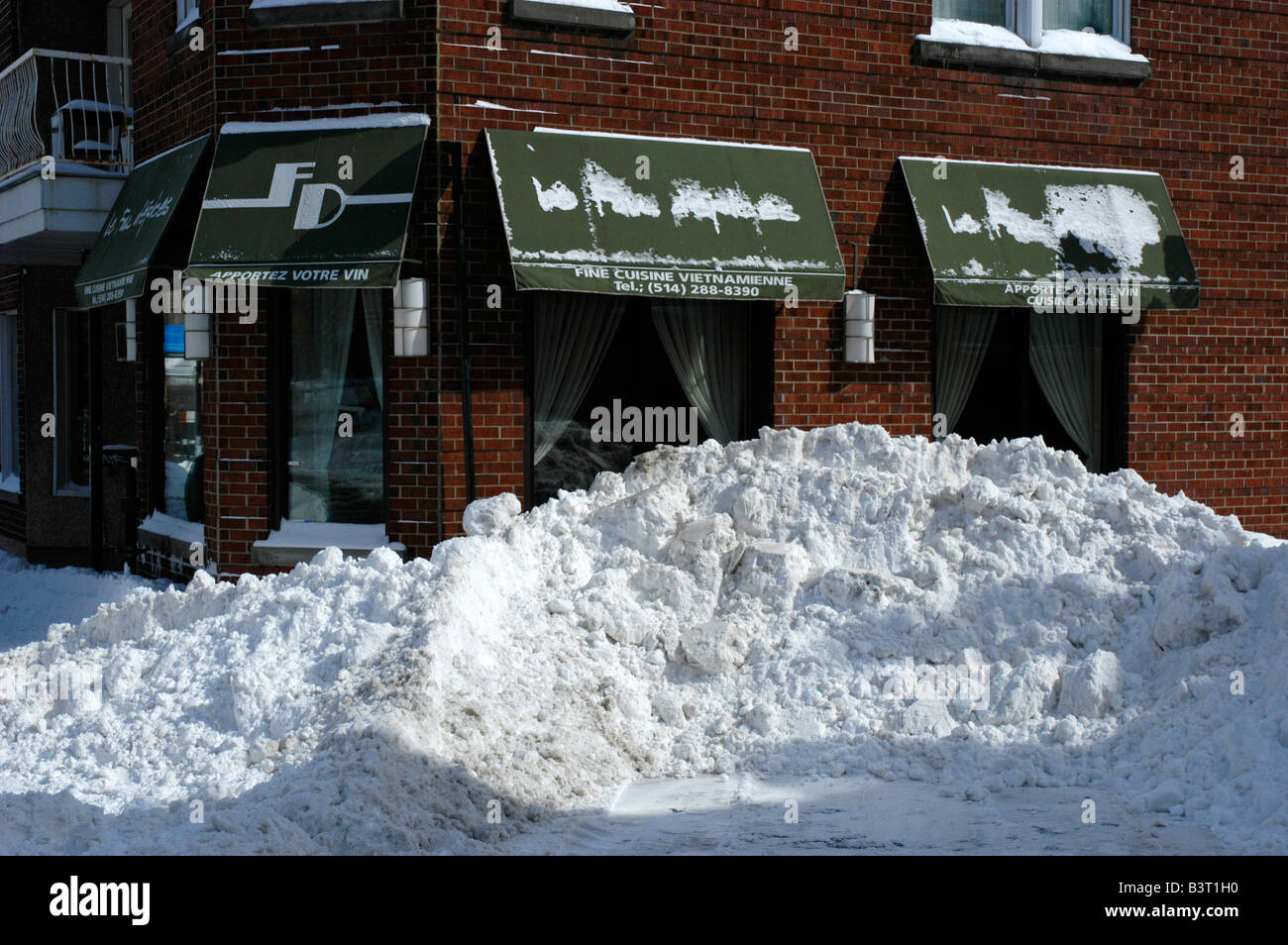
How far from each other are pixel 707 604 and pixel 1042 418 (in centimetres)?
592

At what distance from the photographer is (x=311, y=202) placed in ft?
34.0

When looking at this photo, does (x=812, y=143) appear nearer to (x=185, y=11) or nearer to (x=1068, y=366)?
(x=1068, y=366)

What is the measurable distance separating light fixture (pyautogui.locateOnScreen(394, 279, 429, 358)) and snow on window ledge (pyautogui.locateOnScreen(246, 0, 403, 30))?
6.79 feet

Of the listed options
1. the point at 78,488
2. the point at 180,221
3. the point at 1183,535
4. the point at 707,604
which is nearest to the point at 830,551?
the point at 707,604

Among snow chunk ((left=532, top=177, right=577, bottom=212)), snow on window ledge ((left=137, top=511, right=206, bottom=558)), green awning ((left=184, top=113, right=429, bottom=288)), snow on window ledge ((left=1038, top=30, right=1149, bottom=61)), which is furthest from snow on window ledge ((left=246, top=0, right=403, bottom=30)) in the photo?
snow on window ledge ((left=1038, top=30, right=1149, bottom=61))

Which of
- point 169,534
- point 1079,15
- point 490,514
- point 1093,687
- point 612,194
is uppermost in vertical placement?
point 1079,15

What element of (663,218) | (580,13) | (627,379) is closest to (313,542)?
(627,379)

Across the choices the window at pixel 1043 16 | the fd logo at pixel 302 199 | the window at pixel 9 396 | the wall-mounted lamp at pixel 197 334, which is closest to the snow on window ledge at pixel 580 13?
the fd logo at pixel 302 199

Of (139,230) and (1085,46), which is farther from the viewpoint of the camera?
(1085,46)

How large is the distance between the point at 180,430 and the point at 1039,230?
26.0ft

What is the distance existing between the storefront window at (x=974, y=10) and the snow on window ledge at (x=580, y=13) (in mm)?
3162

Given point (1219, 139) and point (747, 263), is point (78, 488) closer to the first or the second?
point (747, 263)

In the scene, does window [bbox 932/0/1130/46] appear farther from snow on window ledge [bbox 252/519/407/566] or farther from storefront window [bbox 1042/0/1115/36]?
snow on window ledge [bbox 252/519/407/566]

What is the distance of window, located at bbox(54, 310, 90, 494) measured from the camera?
16.0 m
